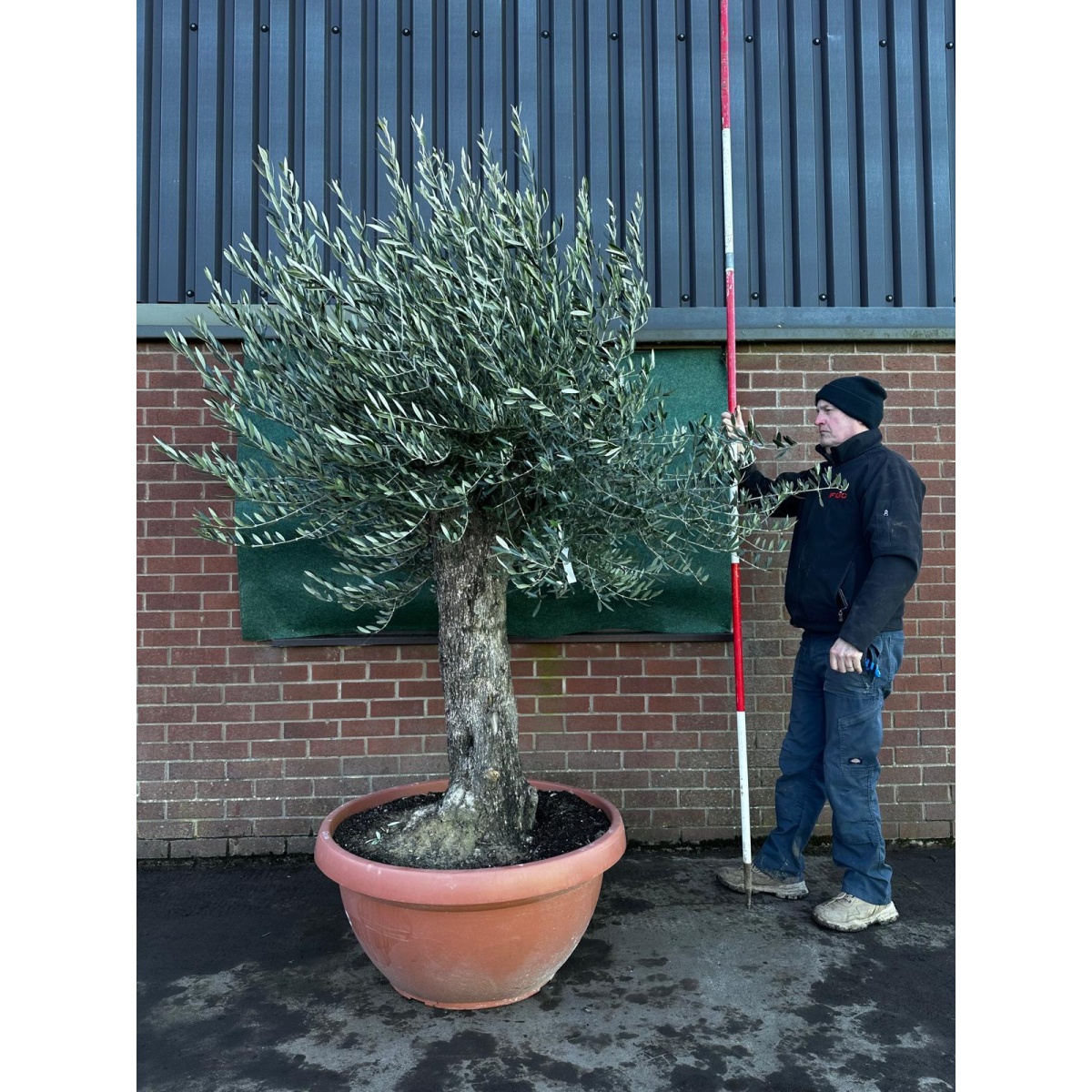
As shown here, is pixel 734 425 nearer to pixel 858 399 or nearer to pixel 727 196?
pixel 858 399

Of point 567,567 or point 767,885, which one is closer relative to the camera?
point 567,567

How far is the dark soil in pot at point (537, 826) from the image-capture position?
9.75 feet

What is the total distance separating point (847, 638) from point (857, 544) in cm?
43

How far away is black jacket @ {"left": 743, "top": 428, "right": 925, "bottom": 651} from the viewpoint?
321cm

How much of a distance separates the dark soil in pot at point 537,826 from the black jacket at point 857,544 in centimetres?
126

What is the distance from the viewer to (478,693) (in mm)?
3105

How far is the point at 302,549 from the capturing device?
4090 mm

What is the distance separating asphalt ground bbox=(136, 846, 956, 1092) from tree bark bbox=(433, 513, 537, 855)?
0.64 meters

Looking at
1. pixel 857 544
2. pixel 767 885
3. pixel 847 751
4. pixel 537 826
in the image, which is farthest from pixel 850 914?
pixel 857 544

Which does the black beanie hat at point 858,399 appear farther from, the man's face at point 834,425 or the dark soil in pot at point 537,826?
the dark soil in pot at point 537,826

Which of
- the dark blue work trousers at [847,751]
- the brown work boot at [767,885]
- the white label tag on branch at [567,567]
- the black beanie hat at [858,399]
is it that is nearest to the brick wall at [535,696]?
the brown work boot at [767,885]

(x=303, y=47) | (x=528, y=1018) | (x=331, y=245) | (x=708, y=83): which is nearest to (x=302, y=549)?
(x=331, y=245)

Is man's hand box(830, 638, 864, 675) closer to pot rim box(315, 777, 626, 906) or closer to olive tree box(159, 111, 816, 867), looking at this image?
olive tree box(159, 111, 816, 867)

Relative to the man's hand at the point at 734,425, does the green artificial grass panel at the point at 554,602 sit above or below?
below
